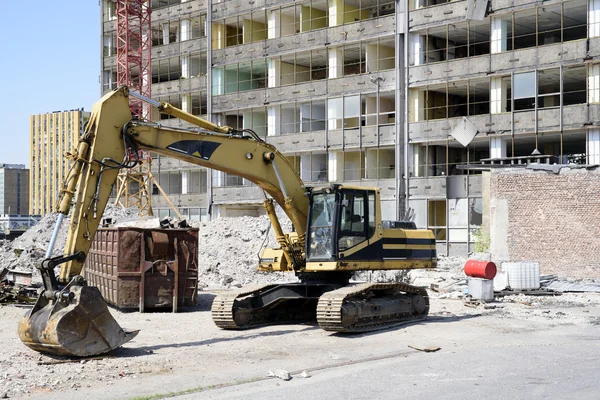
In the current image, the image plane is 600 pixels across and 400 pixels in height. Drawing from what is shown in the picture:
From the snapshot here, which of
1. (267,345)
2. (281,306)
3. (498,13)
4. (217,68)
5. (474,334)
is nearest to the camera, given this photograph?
(267,345)

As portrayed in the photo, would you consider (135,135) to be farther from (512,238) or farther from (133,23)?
(133,23)

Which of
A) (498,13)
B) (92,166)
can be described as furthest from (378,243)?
(498,13)

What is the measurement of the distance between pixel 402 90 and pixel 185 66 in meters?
20.4

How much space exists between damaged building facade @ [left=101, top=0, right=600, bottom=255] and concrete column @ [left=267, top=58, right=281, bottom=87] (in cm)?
9

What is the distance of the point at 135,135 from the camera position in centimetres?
1552

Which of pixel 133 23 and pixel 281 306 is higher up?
pixel 133 23

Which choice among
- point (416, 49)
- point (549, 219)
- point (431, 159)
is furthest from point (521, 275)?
point (416, 49)

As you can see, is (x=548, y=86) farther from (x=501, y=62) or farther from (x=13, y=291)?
(x=13, y=291)

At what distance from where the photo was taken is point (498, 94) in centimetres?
4056

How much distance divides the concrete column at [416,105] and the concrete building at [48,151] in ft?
307

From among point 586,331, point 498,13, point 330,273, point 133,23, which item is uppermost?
point 133,23

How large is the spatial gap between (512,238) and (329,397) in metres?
24.0

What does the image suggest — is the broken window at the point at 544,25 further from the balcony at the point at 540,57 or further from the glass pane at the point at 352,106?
the glass pane at the point at 352,106

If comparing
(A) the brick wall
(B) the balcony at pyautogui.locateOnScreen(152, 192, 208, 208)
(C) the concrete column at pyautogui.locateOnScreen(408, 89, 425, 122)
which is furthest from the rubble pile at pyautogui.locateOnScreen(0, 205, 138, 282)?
(A) the brick wall
